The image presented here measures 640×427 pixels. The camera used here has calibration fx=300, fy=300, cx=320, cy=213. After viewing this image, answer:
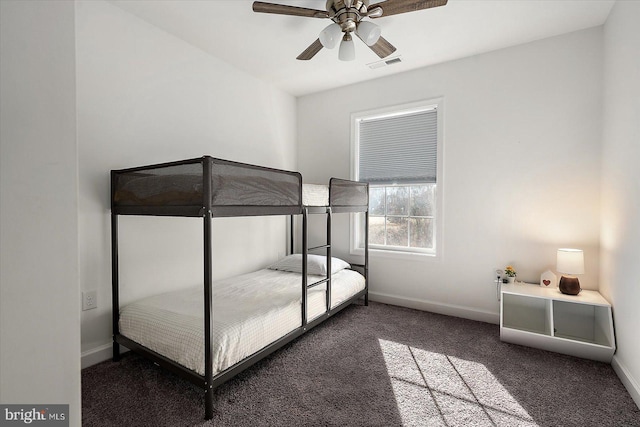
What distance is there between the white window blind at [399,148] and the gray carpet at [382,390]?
1774mm

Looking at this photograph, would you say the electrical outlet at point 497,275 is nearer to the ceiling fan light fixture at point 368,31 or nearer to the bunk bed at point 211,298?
the bunk bed at point 211,298

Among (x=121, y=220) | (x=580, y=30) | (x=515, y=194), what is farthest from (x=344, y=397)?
(x=580, y=30)

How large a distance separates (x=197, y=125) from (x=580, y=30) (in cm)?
344

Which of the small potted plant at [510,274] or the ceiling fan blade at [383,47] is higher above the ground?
the ceiling fan blade at [383,47]

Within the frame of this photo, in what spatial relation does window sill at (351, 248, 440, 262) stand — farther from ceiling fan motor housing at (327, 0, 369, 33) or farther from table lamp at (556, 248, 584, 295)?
ceiling fan motor housing at (327, 0, 369, 33)

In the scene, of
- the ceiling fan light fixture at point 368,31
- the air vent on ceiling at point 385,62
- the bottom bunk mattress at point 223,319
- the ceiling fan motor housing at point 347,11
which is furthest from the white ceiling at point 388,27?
the bottom bunk mattress at point 223,319

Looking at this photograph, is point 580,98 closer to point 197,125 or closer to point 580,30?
point 580,30

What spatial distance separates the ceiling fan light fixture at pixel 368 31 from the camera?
190 centimetres

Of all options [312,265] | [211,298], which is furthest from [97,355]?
[312,265]

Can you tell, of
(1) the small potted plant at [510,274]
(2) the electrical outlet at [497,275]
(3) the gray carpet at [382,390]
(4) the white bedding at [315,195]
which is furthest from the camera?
(2) the electrical outlet at [497,275]

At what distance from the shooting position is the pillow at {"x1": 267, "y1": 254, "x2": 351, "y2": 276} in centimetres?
302

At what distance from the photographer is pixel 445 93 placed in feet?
10.2

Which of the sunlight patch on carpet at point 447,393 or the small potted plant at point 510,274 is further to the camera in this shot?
the small potted plant at point 510,274

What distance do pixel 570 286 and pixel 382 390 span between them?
177cm
